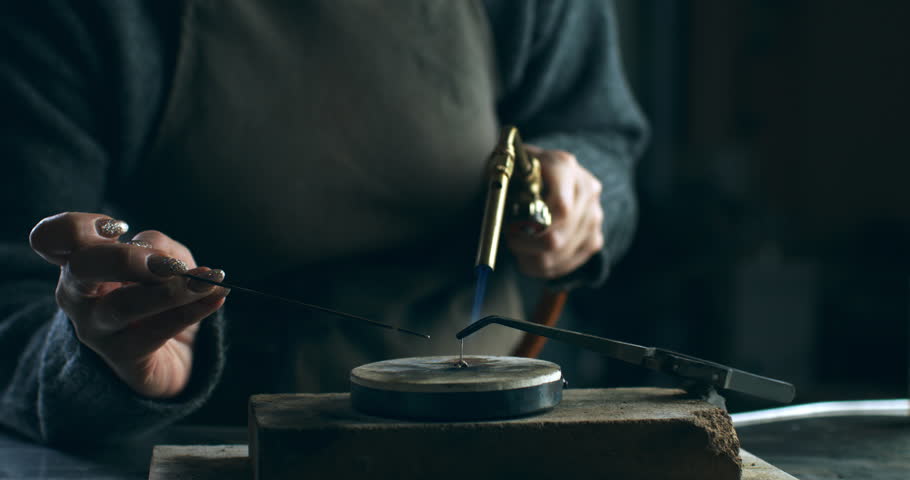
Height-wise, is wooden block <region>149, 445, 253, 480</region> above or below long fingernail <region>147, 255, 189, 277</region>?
below

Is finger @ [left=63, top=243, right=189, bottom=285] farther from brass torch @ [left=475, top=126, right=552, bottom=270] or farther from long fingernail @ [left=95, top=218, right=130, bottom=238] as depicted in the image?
brass torch @ [left=475, top=126, right=552, bottom=270]

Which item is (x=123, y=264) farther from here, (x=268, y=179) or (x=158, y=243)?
(x=268, y=179)

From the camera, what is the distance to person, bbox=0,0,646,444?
779 mm

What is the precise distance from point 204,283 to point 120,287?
8 centimetres

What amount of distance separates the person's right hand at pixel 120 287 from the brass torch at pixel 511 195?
0.22 m

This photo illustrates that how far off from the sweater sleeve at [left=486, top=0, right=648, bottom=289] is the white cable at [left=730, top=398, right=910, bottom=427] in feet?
0.84

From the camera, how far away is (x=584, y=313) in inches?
78.7

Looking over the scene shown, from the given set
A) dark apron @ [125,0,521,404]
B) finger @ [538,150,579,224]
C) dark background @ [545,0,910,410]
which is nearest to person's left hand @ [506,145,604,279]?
finger @ [538,150,579,224]

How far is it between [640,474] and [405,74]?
0.57 metres

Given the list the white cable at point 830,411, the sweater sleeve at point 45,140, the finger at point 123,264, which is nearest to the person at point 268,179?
the sweater sleeve at point 45,140

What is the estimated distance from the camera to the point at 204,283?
1.78 ft

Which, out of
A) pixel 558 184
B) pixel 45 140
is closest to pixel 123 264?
pixel 45 140

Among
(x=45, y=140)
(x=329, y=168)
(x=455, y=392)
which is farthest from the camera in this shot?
(x=329, y=168)

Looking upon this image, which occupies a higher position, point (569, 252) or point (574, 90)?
point (574, 90)
